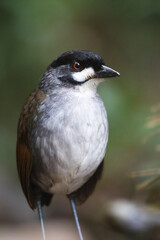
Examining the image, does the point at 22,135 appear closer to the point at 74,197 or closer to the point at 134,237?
the point at 74,197

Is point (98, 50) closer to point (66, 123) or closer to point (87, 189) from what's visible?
point (87, 189)

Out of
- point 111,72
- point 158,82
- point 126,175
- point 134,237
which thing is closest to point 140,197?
point 126,175

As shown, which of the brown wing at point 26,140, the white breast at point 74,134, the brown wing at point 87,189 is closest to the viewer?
A: the white breast at point 74,134

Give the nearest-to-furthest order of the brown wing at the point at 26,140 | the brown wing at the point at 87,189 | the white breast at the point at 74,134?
the white breast at the point at 74,134 < the brown wing at the point at 26,140 < the brown wing at the point at 87,189

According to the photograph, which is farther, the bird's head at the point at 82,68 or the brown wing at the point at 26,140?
the brown wing at the point at 26,140

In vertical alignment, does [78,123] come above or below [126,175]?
below

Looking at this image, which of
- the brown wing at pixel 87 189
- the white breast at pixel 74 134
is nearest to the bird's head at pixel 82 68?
the white breast at pixel 74 134

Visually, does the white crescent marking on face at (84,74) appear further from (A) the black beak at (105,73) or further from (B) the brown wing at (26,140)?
(B) the brown wing at (26,140)
